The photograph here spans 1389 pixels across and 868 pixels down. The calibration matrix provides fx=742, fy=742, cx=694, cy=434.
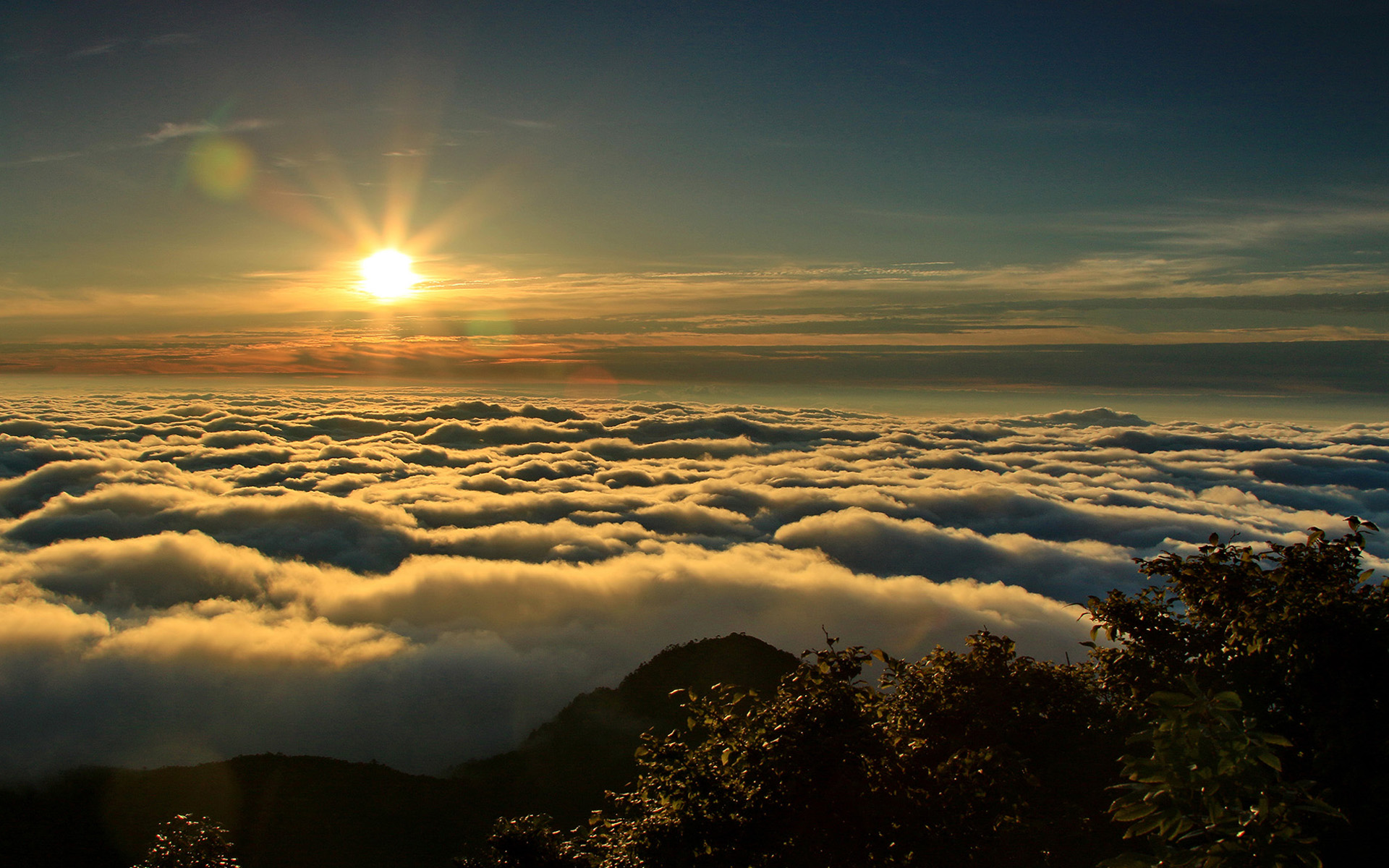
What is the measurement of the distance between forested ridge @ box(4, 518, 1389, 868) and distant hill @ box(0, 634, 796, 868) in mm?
98985

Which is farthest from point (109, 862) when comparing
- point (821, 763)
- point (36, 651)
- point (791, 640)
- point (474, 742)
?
point (821, 763)

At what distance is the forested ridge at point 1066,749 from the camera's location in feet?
22.7

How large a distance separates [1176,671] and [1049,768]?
3.35 metres

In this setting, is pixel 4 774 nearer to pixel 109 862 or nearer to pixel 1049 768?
pixel 109 862

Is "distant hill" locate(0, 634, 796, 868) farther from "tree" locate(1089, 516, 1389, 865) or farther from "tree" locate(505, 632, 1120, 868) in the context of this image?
"tree" locate(1089, 516, 1389, 865)

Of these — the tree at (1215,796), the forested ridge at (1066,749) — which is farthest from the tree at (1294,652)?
the tree at (1215,796)

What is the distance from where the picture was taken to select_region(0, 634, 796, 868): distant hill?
117 meters

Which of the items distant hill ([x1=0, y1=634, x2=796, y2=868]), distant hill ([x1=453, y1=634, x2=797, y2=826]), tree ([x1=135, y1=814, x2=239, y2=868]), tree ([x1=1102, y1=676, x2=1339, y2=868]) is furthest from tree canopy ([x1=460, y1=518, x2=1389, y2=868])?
distant hill ([x1=453, y1=634, x2=797, y2=826])

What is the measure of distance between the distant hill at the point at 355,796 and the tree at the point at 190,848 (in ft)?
302

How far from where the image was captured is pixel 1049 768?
16.0 metres

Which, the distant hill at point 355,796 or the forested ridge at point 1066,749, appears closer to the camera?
the forested ridge at point 1066,749

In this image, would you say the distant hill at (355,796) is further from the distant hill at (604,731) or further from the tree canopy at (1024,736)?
the tree canopy at (1024,736)

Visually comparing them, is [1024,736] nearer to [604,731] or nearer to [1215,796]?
[1215,796]

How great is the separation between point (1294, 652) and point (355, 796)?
527 feet
